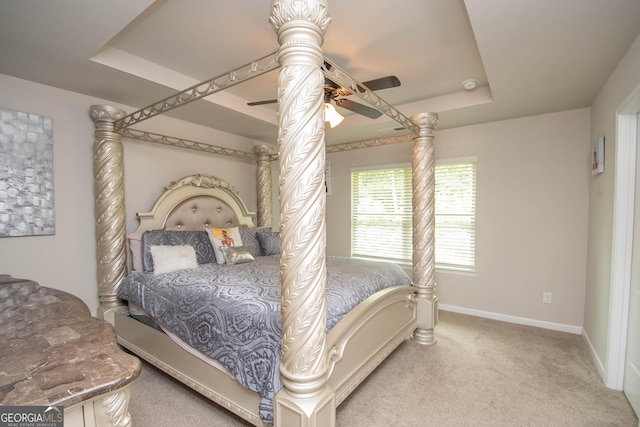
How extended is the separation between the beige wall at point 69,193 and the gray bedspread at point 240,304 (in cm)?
51

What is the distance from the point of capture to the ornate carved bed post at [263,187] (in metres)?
4.14

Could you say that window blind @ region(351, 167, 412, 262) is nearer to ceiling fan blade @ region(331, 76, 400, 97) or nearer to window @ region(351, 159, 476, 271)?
window @ region(351, 159, 476, 271)

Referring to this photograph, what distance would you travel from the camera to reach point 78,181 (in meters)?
2.65

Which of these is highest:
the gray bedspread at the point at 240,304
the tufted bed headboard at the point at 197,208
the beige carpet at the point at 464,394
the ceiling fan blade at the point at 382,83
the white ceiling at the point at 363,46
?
the white ceiling at the point at 363,46

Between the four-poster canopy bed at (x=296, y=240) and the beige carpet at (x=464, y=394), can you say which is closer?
the four-poster canopy bed at (x=296, y=240)

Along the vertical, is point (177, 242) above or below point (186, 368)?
above

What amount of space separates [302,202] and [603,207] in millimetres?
2704

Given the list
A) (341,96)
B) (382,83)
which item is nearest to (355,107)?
(341,96)

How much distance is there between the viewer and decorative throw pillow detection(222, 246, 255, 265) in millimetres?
2937

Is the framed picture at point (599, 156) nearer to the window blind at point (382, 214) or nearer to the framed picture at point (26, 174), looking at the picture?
the window blind at point (382, 214)

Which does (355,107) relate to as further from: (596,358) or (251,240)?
(596,358)

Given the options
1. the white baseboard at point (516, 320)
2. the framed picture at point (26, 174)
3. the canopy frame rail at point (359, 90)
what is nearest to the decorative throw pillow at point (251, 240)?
the framed picture at point (26, 174)

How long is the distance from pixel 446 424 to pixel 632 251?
1.74m

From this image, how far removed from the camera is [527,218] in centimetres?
329
